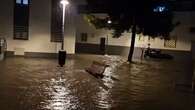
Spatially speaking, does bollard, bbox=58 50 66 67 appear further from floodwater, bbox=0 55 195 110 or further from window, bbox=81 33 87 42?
window, bbox=81 33 87 42

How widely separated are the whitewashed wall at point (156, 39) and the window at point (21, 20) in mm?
12019

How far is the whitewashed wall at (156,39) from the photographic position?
140ft

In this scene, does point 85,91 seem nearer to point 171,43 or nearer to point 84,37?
point 171,43

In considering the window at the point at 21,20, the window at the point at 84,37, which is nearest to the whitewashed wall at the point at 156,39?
the window at the point at 84,37

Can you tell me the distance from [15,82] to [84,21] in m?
28.9

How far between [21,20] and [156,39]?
16642 millimetres

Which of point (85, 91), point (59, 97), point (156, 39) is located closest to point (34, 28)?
point (156, 39)

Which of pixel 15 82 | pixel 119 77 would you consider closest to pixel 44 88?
pixel 15 82

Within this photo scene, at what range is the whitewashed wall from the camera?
140 ft

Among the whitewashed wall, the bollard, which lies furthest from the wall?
the whitewashed wall

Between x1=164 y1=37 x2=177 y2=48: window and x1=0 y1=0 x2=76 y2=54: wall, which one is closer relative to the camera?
x1=0 y1=0 x2=76 y2=54: wall

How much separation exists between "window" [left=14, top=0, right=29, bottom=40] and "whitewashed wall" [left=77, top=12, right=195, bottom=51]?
1202 cm

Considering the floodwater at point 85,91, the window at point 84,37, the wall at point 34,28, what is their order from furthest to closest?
the window at point 84,37 → the wall at point 34,28 → the floodwater at point 85,91

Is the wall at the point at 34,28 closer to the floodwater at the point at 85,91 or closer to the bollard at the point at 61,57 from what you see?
the bollard at the point at 61,57
